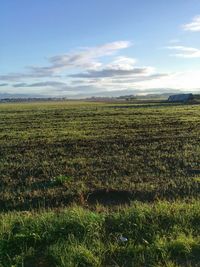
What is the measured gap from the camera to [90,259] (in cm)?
621

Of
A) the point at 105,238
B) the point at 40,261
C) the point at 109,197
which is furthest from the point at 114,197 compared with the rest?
the point at 40,261

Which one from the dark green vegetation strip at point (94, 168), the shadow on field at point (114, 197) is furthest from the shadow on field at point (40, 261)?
the shadow on field at point (114, 197)

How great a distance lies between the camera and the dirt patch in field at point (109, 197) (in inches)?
395

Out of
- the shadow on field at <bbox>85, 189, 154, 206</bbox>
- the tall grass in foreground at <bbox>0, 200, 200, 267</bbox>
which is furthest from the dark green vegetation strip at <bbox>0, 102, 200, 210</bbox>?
the tall grass in foreground at <bbox>0, 200, 200, 267</bbox>

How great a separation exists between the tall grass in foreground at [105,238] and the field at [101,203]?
15 mm

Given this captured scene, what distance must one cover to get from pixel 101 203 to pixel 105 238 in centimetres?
293

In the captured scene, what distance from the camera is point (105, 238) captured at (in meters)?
7.03

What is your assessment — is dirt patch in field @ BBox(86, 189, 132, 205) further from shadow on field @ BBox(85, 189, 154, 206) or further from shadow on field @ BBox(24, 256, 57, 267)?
shadow on field @ BBox(24, 256, 57, 267)

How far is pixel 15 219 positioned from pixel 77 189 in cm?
331

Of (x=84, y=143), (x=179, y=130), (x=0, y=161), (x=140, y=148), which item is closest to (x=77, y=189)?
(x=0, y=161)

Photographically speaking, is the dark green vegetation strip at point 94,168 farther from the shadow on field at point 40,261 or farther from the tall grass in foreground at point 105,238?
the shadow on field at point 40,261

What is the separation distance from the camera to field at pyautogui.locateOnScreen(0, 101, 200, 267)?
6484mm

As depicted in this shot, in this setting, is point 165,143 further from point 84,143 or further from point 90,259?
point 90,259

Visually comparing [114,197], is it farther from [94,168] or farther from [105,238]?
[94,168]
